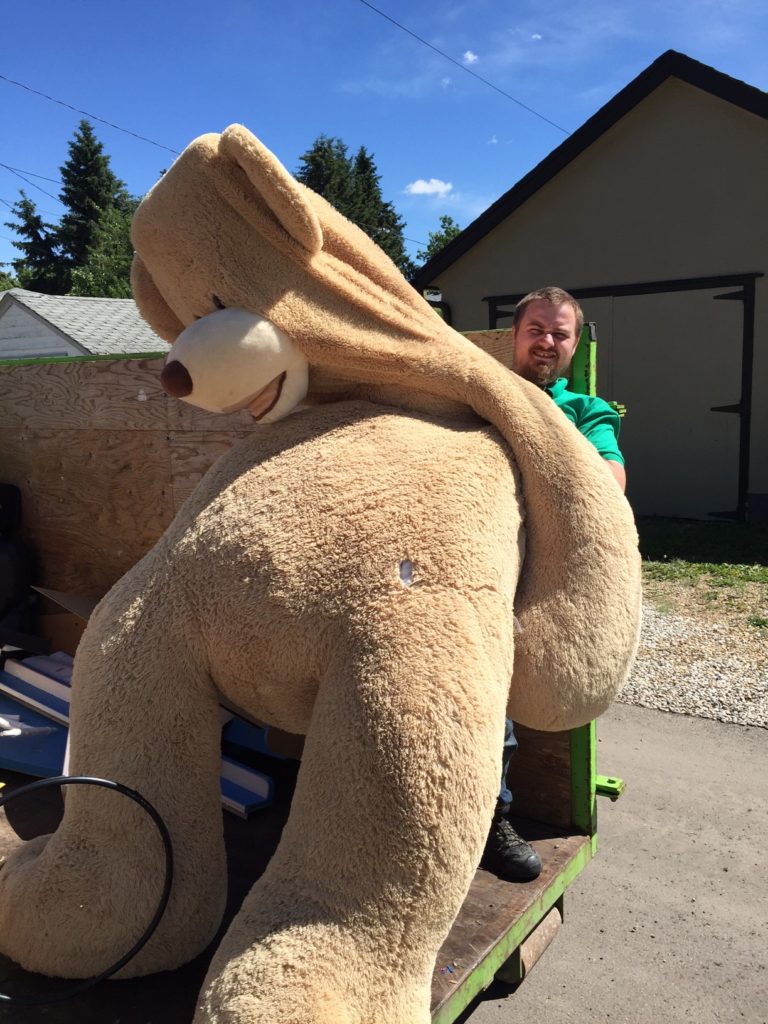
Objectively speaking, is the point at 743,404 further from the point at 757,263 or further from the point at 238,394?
the point at 238,394

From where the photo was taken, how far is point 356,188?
4272 centimetres

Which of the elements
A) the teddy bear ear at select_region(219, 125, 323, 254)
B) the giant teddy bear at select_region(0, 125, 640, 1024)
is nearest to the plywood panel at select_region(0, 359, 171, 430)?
the giant teddy bear at select_region(0, 125, 640, 1024)

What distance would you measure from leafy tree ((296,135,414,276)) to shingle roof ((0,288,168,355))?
76.1ft

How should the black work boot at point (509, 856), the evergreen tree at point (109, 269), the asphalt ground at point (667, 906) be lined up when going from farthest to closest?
the evergreen tree at point (109, 269) < the asphalt ground at point (667, 906) < the black work boot at point (509, 856)

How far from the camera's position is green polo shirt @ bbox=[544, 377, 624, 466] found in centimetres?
209

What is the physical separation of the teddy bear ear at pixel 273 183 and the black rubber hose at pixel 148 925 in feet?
3.53

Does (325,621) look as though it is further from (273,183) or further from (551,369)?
(551,369)

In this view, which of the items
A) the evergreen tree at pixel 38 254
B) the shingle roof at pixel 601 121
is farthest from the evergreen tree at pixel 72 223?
the shingle roof at pixel 601 121

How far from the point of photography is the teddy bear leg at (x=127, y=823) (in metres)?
1.44

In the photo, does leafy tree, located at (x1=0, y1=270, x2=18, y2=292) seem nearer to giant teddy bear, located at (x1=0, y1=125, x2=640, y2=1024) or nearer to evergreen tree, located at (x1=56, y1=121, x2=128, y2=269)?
evergreen tree, located at (x1=56, y1=121, x2=128, y2=269)

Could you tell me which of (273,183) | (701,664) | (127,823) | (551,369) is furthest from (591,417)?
(701,664)

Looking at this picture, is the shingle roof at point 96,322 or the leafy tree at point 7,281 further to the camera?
the leafy tree at point 7,281

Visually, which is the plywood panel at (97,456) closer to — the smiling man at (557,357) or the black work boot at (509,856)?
the smiling man at (557,357)

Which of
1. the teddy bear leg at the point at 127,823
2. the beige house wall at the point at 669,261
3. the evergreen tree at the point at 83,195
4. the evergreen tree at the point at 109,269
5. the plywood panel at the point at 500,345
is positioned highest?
the evergreen tree at the point at 83,195
